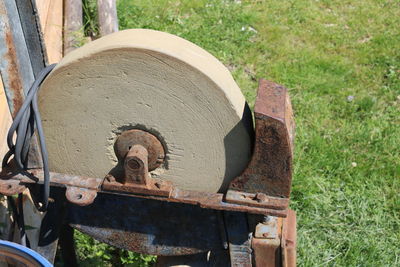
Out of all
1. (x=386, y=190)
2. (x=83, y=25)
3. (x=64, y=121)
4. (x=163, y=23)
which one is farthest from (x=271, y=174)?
(x=163, y=23)

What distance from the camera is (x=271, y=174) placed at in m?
2.16

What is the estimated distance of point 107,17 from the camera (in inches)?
191

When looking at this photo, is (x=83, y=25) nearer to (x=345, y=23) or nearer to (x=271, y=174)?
(x=345, y=23)

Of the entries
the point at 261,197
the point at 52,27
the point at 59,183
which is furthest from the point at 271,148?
the point at 52,27

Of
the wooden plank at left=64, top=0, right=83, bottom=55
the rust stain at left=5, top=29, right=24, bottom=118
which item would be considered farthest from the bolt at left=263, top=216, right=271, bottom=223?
the wooden plank at left=64, top=0, right=83, bottom=55

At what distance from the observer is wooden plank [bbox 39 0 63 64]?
4.40 metres

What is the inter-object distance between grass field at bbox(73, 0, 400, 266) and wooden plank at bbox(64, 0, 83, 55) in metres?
0.64

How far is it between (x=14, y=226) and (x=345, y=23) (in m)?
4.22

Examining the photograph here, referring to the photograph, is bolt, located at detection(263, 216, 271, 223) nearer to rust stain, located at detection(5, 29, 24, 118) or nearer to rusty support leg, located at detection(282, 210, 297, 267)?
rusty support leg, located at detection(282, 210, 297, 267)

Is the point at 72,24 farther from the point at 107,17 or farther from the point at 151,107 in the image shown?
the point at 151,107

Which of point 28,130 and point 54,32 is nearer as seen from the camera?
point 28,130

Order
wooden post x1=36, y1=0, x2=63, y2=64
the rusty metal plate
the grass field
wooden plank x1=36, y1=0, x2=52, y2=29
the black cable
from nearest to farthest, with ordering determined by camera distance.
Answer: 1. the rusty metal plate
2. the black cable
3. the grass field
4. wooden plank x1=36, y1=0, x2=52, y2=29
5. wooden post x1=36, y1=0, x2=63, y2=64

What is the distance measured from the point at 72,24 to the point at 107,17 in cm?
31

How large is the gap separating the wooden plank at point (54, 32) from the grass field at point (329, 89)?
2.70 ft
